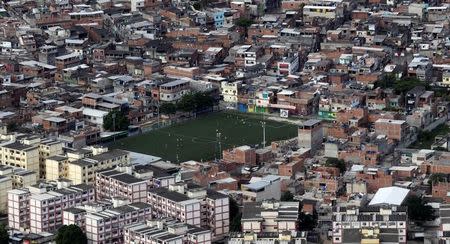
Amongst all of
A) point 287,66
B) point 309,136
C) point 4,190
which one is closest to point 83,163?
point 4,190

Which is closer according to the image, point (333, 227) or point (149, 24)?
point (333, 227)

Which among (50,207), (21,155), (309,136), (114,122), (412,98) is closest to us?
(50,207)

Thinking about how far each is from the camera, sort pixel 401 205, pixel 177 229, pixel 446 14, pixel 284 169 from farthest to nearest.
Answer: pixel 446 14 < pixel 284 169 < pixel 401 205 < pixel 177 229

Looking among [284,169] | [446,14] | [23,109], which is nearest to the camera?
[284,169]

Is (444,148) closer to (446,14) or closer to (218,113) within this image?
(218,113)

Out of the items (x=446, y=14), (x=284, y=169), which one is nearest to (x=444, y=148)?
(x=284, y=169)

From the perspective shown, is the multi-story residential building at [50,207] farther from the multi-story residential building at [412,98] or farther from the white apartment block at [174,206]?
the multi-story residential building at [412,98]

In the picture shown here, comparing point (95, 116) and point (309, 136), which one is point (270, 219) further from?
point (95, 116)
